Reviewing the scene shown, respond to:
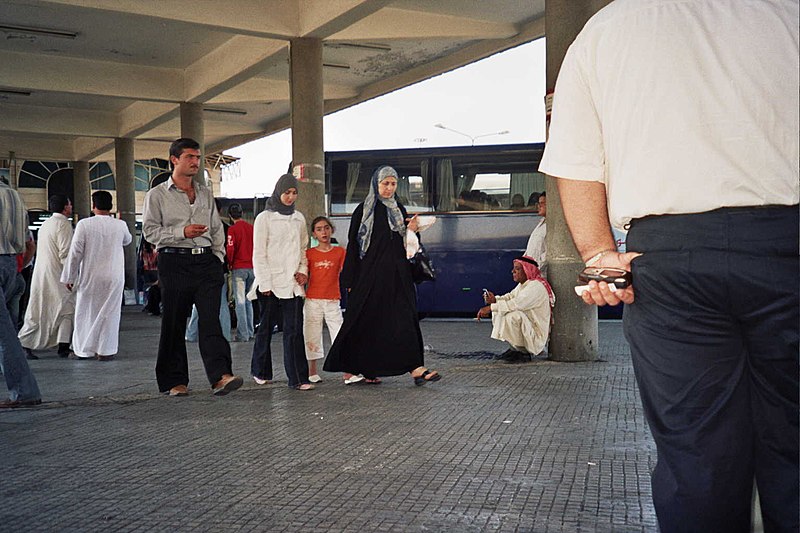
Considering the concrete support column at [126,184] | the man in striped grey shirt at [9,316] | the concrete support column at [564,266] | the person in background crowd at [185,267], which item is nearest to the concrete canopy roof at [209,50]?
the concrete support column at [126,184]

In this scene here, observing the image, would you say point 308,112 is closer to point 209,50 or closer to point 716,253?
point 209,50

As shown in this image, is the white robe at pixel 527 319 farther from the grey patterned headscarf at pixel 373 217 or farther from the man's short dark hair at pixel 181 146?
the man's short dark hair at pixel 181 146

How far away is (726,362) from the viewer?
6.84 ft

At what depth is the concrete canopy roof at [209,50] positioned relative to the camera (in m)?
17.2

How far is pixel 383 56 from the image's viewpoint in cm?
2291

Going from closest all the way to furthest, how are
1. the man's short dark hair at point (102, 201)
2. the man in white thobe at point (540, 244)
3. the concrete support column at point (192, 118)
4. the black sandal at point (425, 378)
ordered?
the black sandal at point (425, 378) → the man's short dark hair at point (102, 201) → the man in white thobe at point (540, 244) → the concrete support column at point (192, 118)

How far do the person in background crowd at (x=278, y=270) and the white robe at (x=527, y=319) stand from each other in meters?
2.72

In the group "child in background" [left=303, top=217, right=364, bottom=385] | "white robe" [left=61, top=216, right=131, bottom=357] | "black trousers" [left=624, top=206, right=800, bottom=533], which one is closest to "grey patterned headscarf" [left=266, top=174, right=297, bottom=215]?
"child in background" [left=303, top=217, right=364, bottom=385]

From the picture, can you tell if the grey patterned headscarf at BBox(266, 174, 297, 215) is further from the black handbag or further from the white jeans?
the black handbag

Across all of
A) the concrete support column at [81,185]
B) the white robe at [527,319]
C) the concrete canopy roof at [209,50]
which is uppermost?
the concrete canopy roof at [209,50]

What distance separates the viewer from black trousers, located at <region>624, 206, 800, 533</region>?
2.03 m

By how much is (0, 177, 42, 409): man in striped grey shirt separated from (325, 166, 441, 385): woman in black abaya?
8.51 feet

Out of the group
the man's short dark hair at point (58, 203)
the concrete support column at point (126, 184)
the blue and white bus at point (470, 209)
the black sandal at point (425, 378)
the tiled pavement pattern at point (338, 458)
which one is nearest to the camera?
the tiled pavement pattern at point (338, 458)

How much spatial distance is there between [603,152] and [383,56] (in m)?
21.1
